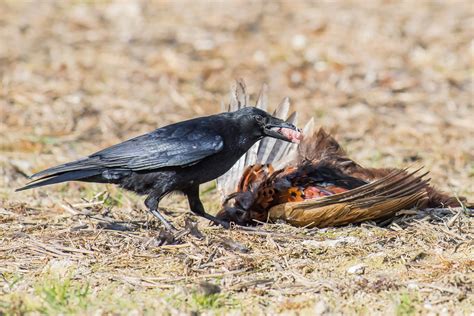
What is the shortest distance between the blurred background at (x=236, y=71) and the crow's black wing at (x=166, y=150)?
1549mm

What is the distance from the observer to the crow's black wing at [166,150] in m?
5.64

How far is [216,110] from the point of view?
9.88 m

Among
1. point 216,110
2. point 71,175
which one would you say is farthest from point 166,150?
point 216,110

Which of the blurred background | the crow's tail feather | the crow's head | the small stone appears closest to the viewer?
the small stone

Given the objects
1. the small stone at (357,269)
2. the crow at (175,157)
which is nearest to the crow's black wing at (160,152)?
the crow at (175,157)

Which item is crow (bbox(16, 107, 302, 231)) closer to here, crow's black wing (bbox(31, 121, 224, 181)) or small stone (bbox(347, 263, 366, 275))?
crow's black wing (bbox(31, 121, 224, 181))

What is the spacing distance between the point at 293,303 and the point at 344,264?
0.69 meters

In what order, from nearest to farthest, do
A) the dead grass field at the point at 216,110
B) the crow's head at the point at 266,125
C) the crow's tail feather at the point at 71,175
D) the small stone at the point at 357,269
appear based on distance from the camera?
the dead grass field at the point at 216,110, the small stone at the point at 357,269, the crow's tail feather at the point at 71,175, the crow's head at the point at 266,125

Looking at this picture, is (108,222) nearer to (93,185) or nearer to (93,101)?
(93,185)

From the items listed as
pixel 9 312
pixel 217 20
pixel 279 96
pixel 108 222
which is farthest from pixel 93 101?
pixel 9 312

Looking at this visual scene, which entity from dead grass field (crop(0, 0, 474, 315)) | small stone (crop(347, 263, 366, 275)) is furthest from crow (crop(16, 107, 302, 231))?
small stone (crop(347, 263, 366, 275))

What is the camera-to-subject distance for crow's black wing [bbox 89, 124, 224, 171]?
18.5 ft

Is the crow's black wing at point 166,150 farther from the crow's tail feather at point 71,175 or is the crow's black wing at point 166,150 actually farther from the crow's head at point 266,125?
the crow's head at point 266,125

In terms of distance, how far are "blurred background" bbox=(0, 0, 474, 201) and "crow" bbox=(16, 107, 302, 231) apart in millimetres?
1463
